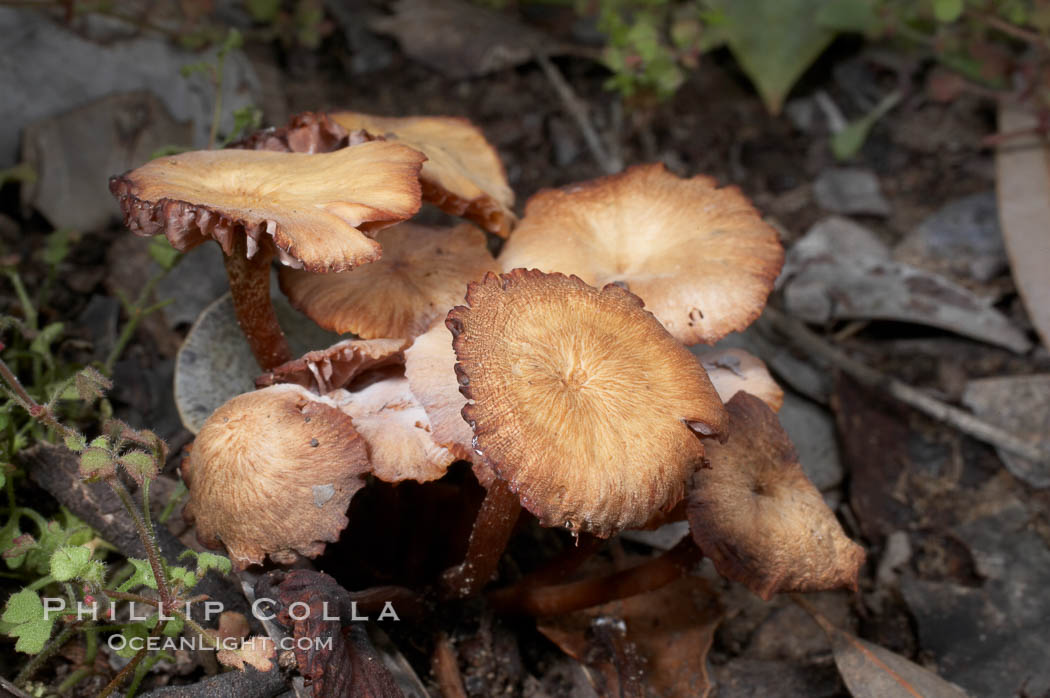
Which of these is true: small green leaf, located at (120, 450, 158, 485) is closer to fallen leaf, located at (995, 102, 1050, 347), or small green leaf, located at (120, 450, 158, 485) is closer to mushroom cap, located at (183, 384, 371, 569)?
mushroom cap, located at (183, 384, 371, 569)

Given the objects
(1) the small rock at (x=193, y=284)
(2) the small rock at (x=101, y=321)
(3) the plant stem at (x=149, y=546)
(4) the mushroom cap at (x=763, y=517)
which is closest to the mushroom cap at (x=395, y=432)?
(3) the plant stem at (x=149, y=546)

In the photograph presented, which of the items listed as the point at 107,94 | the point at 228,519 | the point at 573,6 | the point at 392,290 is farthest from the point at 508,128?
the point at 228,519

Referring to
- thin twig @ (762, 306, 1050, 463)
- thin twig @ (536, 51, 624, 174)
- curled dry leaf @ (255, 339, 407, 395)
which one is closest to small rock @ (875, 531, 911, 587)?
thin twig @ (762, 306, 1050, 463)

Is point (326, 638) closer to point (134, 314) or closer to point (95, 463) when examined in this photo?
point (95, 463)

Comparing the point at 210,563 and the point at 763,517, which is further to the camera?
the point at 763,517

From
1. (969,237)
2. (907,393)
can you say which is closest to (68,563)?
(907,393)

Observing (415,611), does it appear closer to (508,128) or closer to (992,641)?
(992,641)
